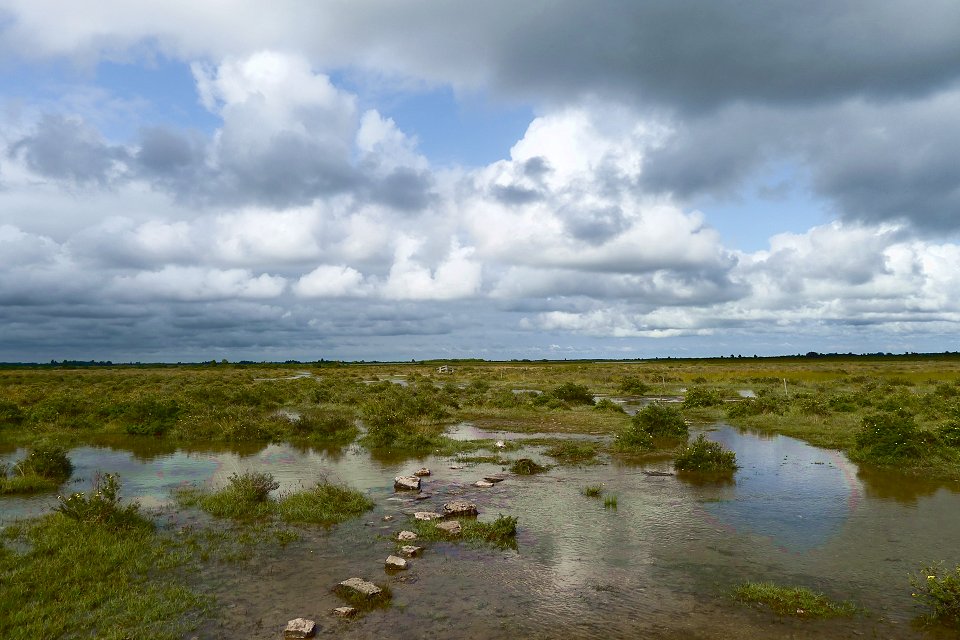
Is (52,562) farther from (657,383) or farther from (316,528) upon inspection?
(657,383)

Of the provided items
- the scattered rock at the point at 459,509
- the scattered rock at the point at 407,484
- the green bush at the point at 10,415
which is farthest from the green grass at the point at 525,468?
the green bush at the point at 10,415

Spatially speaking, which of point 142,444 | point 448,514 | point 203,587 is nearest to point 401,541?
point 448,514

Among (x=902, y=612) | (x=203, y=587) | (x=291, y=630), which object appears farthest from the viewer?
(x=203, y=587)

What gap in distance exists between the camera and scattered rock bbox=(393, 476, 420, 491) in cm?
1802

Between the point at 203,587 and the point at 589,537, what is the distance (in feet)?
26.8

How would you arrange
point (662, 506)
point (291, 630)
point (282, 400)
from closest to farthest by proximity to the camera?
point (291, 630), point (662, 506), point (282, 400)

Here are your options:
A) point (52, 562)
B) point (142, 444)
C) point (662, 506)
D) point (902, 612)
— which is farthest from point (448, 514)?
point (142, 444)

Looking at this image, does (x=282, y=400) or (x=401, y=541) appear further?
(x=282, y=400)

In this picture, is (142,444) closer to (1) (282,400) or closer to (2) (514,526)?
(1) (282,400)

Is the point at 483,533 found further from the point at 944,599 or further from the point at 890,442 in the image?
the point at 890,442

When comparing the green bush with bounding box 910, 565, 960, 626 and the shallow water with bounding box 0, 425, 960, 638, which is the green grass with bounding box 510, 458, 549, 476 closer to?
the shallow water with bounding box 0, 425, 960, 638

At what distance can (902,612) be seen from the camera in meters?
9.48

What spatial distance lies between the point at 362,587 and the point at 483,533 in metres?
3.85

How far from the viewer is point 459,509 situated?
15016 mm
